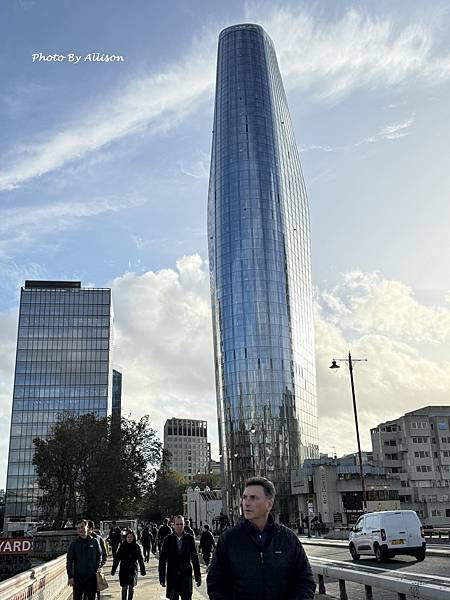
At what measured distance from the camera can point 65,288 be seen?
13200 centimetres

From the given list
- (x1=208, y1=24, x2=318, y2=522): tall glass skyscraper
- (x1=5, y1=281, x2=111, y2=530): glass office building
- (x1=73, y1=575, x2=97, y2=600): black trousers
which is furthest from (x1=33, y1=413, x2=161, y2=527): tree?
(x1=5, y1=281, x2=111, y2=530): glass office building

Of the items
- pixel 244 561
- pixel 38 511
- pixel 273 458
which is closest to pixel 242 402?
pixel 273 458

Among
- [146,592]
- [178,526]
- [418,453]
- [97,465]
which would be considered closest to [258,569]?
[178,526]

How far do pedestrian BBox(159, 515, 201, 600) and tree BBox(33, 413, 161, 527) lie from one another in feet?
140

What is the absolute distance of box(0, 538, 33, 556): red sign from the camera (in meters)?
18.3

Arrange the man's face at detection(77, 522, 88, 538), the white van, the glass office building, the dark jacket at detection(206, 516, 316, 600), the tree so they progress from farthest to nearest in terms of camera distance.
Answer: the glass office building, the tree, the white van, the man's face at detection(77, 522, 88, 538), the dark jacket at detection(206, 516, 316, 600)

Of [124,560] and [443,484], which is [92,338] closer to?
[443,484]

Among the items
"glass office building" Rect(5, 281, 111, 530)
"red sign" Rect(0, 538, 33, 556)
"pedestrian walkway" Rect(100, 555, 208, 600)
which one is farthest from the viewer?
"glass office building" Rect(5, 281, 111, 530)

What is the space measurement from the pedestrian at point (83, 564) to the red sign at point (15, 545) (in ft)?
26.8

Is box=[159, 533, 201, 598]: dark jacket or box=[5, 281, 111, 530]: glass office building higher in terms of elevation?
box=[5, 281, 111, 530]: glass office building

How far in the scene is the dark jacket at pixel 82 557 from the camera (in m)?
10.9

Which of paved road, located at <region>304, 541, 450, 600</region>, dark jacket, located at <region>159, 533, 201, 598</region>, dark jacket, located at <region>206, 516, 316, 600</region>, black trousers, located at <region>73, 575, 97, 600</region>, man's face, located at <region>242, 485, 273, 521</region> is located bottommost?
paved road, located at <region>304, 541, 450, 600</region>

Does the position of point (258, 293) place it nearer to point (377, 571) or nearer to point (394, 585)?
point (377, 571)

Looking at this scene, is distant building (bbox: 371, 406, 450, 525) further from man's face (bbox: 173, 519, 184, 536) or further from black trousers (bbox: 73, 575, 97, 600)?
man's face (bbox: 173, 519, 184, 536)
